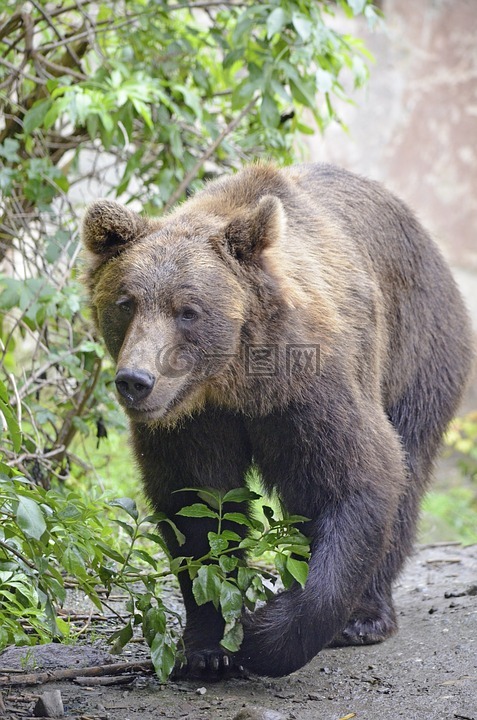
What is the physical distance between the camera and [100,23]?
6.62 m

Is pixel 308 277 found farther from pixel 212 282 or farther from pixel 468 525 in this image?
pixel 468 525

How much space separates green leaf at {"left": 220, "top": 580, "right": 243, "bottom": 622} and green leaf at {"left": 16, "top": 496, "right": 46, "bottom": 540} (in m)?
1.08

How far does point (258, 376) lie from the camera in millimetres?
4297

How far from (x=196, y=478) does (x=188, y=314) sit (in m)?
0.82

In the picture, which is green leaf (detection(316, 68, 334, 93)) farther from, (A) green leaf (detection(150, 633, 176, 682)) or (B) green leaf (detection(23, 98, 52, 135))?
(A) green leaf (detection(150, 633, 176, 682))

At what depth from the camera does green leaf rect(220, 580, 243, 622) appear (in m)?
4.06

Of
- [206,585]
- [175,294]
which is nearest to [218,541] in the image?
[206,585]

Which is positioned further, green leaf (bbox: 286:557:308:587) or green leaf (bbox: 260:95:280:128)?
green leaf (bbox: 260:95:280:128)

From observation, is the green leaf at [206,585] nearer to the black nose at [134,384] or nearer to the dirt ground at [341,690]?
the dirt ground at [341,690]

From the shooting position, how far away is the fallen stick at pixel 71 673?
403 cm

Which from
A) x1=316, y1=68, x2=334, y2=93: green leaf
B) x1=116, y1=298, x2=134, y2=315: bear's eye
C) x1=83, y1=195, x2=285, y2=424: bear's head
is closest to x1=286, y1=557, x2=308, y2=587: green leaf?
x1=83, y1=195, x2=285, y2=424: bear's head

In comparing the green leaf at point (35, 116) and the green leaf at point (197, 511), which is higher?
the green leaf at point (35, 116)

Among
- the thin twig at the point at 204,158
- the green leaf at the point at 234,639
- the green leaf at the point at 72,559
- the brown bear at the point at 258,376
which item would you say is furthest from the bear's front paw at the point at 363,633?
the thin twig at the point at 204,158

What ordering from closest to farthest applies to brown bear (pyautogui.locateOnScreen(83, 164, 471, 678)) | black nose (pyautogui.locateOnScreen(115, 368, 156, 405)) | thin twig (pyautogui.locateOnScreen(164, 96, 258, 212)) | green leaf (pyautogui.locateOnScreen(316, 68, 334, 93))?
black nose (pyautogui.locateOnScreen(115, 368, 156, 405)), brown bear (pyautogui.locateOnScreen(83, 164, 471, 678)), green leaf (pyautogui.locateOnScreen(316, 68, 334, 93)), thin twig (pyautogui.locateOnScreen(164, 96, 258, 212))
